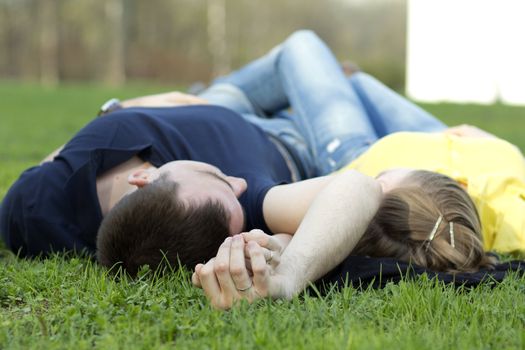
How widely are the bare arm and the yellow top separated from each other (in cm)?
87

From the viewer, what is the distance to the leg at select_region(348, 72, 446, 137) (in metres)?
4.73

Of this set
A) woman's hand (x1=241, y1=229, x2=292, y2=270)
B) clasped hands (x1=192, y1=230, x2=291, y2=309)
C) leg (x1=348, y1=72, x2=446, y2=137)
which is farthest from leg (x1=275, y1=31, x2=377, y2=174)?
clasped hands (x1=192, y1=230, x2=291, y2=309)

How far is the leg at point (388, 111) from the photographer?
4.73m

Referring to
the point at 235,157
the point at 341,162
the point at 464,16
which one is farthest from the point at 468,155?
the point at 464,16

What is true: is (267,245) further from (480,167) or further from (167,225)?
(480,167)

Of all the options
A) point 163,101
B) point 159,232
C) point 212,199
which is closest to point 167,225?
point 159,232

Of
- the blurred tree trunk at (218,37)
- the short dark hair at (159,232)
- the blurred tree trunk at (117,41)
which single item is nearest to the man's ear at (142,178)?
the short dark hair at (159,232)

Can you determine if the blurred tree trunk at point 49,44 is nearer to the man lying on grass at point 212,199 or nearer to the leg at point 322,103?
the leg at point 322,103

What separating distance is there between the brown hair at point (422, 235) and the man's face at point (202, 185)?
51 centimetres

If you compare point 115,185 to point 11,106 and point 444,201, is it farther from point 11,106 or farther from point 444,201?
point 11,106

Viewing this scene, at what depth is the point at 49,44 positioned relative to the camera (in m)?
41.2

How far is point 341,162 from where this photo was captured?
4.26 meters

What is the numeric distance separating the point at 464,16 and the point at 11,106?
12.6 metres

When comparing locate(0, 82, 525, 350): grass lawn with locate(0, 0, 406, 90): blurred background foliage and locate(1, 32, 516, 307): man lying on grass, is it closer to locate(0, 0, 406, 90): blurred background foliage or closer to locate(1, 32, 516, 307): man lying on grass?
locate(1, 32, 516, 307): man lying on grass
